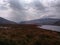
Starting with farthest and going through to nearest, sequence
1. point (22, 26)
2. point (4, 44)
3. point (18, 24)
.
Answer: point (22, 26) < point (18, 24) < point (4, 44)

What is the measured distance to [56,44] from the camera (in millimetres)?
16812

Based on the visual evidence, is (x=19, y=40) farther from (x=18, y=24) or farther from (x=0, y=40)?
(x=18, y=24)

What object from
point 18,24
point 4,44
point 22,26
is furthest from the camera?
point 22,26

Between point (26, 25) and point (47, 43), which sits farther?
point (26, 25)

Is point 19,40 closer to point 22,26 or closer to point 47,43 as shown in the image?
point 47,43

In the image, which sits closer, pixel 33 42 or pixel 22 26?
pixel 33 42

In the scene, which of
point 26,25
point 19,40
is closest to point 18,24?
point 26,25

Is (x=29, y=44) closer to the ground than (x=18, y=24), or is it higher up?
closer to the ground

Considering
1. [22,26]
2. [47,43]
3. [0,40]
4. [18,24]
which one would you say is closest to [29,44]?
[47,43]

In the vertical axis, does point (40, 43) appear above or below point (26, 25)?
below

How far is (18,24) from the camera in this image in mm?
25328

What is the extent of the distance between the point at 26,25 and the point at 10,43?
9.94 m

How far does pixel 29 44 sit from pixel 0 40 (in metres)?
2.84

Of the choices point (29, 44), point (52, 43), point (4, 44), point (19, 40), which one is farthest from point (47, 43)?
point (4, 44)
